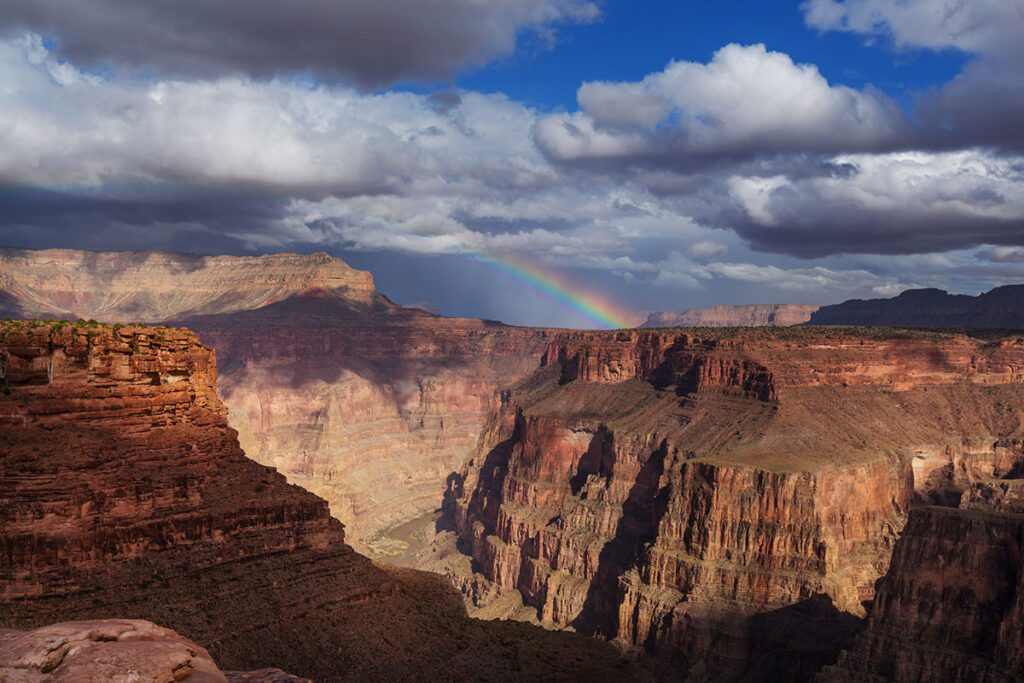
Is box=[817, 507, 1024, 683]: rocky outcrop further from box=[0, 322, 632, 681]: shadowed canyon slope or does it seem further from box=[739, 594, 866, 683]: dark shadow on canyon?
box=[0, 322, 632, 681]: shadowed canyon slope

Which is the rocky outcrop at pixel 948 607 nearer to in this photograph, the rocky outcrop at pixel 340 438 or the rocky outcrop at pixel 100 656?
the rocky outcrop at pixel 100 656

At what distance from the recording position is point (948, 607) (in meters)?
56.2

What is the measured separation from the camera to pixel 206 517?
40312 millimetres

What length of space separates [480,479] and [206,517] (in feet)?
363

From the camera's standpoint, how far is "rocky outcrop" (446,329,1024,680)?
81.8m

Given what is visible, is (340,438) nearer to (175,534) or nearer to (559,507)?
(559,507)

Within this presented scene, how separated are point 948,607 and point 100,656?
2261 inches

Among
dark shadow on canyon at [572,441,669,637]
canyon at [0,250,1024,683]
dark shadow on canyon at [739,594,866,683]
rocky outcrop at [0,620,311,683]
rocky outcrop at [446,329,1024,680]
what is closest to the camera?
rocky outcrop at [0,620,311,683]

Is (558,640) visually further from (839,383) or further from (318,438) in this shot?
(318,438)

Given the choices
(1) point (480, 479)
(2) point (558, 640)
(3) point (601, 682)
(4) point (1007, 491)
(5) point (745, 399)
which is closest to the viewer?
(3) point (601, 682)

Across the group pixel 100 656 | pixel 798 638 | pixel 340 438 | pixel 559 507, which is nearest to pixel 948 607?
pixel 798 638

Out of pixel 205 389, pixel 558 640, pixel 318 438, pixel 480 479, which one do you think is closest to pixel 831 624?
pixel 558 640

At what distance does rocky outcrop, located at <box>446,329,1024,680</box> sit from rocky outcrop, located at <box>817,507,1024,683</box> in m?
15.4

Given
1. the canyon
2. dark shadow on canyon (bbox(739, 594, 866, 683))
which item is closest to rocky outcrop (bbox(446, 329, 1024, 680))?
dark shadow on canyon (bbox(739, 594, 866, 683))
